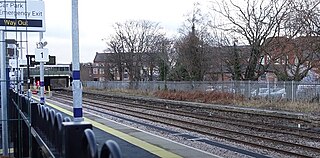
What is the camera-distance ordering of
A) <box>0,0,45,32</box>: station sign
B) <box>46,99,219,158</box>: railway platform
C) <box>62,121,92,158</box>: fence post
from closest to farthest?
<box>62,121,92,158</box>: fence post, <box>0,0,45,32</box>: station sign, <box>46,99,219,158</box>: railway platform

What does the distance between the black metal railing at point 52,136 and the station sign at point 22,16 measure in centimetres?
194

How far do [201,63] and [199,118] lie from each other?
28812 millimetres

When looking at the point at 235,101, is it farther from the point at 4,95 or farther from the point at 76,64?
the point at 76,64

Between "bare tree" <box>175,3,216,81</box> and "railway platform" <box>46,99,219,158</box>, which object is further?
"bare tree" <box>175,3,216,81</box>

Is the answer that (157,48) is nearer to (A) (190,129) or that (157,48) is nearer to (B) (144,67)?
(B) (144,67)

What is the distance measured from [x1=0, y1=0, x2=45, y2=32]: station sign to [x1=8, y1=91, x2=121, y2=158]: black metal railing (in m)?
1.94

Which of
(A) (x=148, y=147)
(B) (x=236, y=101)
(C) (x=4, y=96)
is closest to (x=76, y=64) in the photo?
(C) (x=4, y=96)

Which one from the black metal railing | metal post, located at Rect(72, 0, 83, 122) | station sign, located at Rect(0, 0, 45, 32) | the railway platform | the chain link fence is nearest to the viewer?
the black metal railing

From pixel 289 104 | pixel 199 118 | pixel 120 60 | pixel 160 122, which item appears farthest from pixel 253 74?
pixel 120 60

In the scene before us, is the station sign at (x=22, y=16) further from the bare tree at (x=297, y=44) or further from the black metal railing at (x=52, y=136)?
the bare tree at (x=297, y=44)

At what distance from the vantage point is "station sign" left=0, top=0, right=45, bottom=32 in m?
11.5

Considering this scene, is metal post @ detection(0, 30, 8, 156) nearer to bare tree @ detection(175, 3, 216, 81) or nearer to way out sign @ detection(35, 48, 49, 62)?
way out sign @ detection(35, 48, 49, 62)

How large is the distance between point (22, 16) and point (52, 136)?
650 cm

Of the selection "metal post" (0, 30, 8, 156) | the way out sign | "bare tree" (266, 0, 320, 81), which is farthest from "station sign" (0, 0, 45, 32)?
"bare tree" (266, 0, 320, 81)
